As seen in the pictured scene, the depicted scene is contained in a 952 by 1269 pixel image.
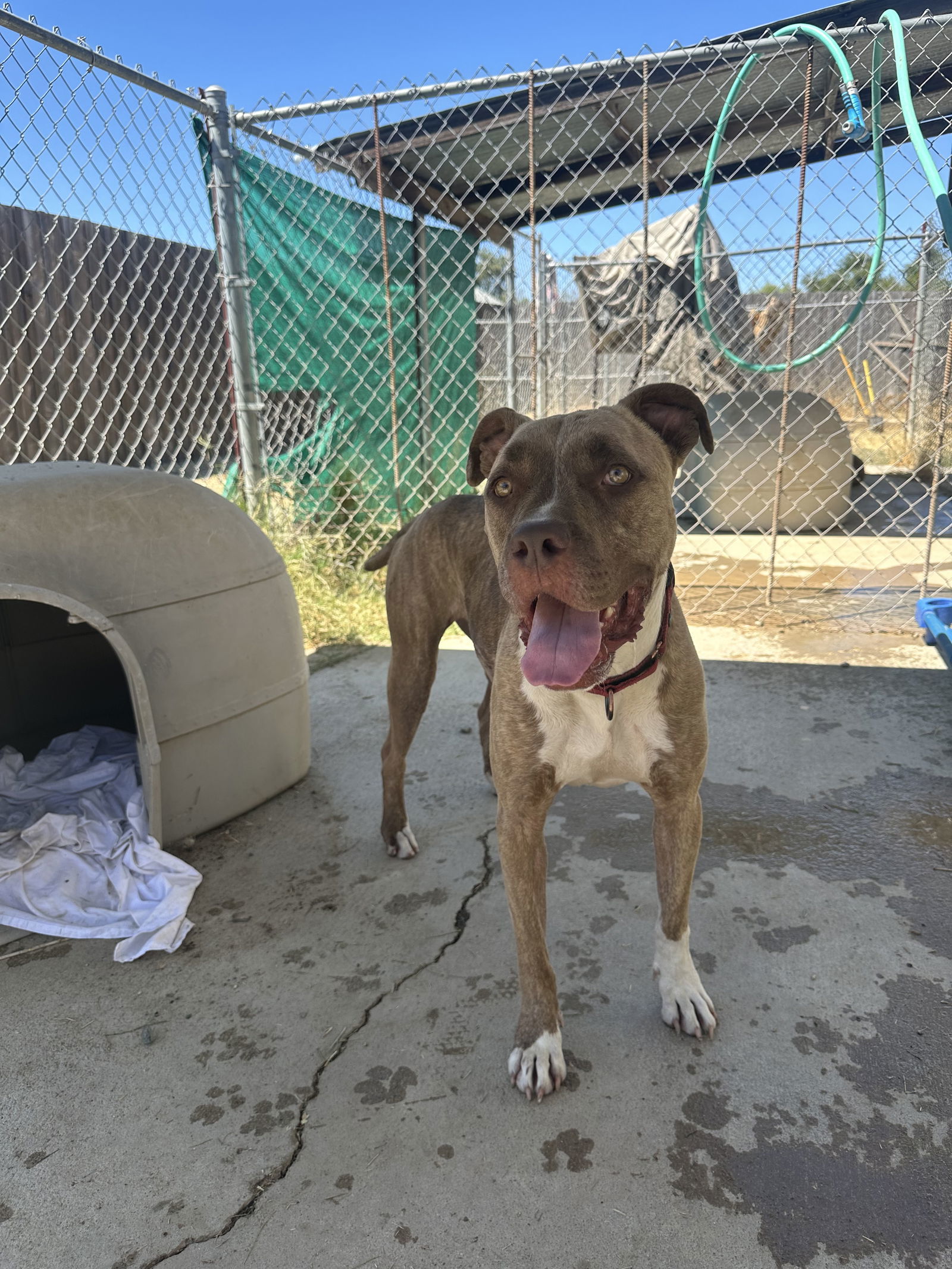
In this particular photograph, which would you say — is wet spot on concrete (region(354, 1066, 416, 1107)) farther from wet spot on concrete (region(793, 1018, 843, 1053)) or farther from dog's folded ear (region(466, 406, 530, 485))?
dog's folded ear (region(466, 406, 530, 485))

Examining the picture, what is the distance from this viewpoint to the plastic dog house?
2.68 metres

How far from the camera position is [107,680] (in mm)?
3730

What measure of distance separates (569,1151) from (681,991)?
0.51 m

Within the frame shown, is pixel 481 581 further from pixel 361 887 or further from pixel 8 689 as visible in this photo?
pixel 8 689

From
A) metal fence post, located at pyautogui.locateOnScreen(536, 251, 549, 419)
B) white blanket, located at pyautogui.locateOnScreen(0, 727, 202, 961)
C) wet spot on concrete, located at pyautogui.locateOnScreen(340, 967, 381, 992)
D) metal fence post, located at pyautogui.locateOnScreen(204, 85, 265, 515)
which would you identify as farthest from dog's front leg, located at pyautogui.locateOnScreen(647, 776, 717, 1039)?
metal fence post, located at pyautogui.locateOnScreen(204, 85, 265, 515)

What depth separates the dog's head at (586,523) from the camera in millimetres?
1737

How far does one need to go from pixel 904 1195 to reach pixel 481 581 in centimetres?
187

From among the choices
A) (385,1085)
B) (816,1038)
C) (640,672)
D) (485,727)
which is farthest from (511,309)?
(385,1085)

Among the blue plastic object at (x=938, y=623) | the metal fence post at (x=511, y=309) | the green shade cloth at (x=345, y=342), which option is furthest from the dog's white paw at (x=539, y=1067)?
the metal fence post at (x=511, y=309)

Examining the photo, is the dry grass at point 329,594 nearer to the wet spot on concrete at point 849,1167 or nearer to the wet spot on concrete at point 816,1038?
the wet spot on concrete at point 816,1038

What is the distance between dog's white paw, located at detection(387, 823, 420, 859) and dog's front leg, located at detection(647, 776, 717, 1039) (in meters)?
1.06

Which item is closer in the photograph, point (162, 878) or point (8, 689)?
point (162, 878)

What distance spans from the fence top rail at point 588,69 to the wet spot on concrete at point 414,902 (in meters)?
4.78

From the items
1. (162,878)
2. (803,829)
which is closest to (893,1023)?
(803,829)
